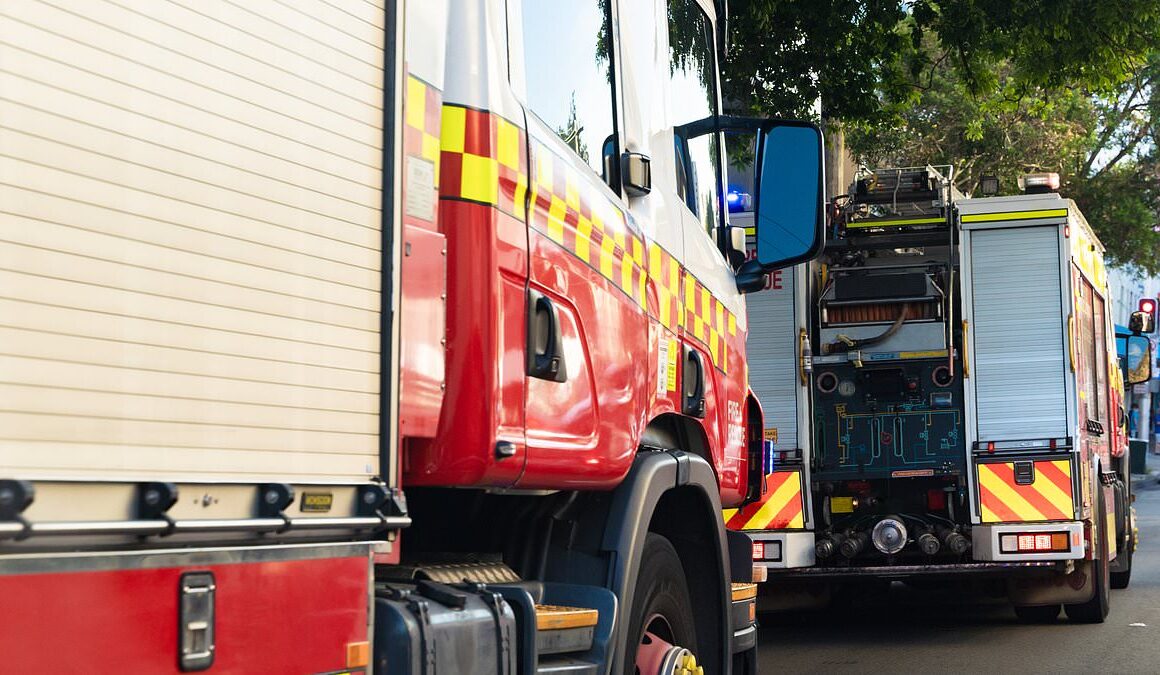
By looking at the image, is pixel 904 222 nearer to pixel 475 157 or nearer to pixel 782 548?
pixel 782 548

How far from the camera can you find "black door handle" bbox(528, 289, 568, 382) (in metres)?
3.28

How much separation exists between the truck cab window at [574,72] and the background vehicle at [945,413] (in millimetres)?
6185

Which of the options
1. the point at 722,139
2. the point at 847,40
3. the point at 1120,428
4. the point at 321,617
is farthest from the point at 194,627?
the point at 1120,428

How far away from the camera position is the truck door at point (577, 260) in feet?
11.0

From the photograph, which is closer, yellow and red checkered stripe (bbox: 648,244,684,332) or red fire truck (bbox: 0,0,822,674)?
red fire truck (bbox: 0,0,822,674)

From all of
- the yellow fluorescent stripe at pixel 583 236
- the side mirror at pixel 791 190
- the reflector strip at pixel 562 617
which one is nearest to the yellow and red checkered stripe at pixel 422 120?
the yellow fluorescent stripe at pixel 583 236

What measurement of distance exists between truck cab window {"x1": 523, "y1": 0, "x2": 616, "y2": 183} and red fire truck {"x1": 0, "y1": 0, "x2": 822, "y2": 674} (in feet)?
0.04

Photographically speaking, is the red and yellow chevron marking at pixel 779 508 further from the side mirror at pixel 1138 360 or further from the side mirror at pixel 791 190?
the side mirror at pixel 1138 360

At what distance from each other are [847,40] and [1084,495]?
4.02m

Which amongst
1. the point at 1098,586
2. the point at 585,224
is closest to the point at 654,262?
the point at 585,224

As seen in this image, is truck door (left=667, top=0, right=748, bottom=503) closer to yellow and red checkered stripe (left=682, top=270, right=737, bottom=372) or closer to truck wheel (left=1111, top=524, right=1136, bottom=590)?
yellow and red checkered stripe (left=682, top=270, right=737, bottom=372)

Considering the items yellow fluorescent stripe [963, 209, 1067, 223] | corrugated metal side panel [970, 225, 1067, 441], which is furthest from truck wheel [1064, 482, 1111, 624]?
yellow fluorescent stripe [963, 209, 1067, 223]

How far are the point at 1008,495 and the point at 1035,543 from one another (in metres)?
0.35

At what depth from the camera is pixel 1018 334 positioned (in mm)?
10352
